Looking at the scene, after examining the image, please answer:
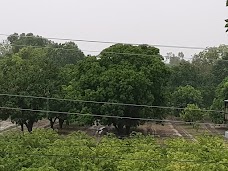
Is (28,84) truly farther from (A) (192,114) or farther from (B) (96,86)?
(A) (192,114)

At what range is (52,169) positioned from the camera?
35.7 feet

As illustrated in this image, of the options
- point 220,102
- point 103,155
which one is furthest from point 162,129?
point 103,155

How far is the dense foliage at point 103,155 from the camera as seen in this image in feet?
38.6

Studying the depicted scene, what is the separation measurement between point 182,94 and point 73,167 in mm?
22720

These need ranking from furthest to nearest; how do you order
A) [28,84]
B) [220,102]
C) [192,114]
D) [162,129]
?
[162,129]
[220,102]
[192,114]
[28,84]

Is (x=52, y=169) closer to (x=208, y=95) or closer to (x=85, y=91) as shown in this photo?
(x=85, y=91)

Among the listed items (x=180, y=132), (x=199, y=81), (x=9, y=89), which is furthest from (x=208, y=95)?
(x=9, y=89)

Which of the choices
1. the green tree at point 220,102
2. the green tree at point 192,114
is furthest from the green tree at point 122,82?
the green tree at point 220,102

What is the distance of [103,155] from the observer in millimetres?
13625

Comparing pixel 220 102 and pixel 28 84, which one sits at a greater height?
pixel 28 84

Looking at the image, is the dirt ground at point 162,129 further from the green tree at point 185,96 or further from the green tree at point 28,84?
the green tree at point 28,84

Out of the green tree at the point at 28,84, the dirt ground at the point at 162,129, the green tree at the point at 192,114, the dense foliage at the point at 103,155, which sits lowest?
the dirt ground at the point at 162,129

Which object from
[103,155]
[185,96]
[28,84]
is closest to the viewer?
[103,155]

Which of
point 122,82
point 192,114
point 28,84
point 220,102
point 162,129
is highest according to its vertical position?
point 122,82
